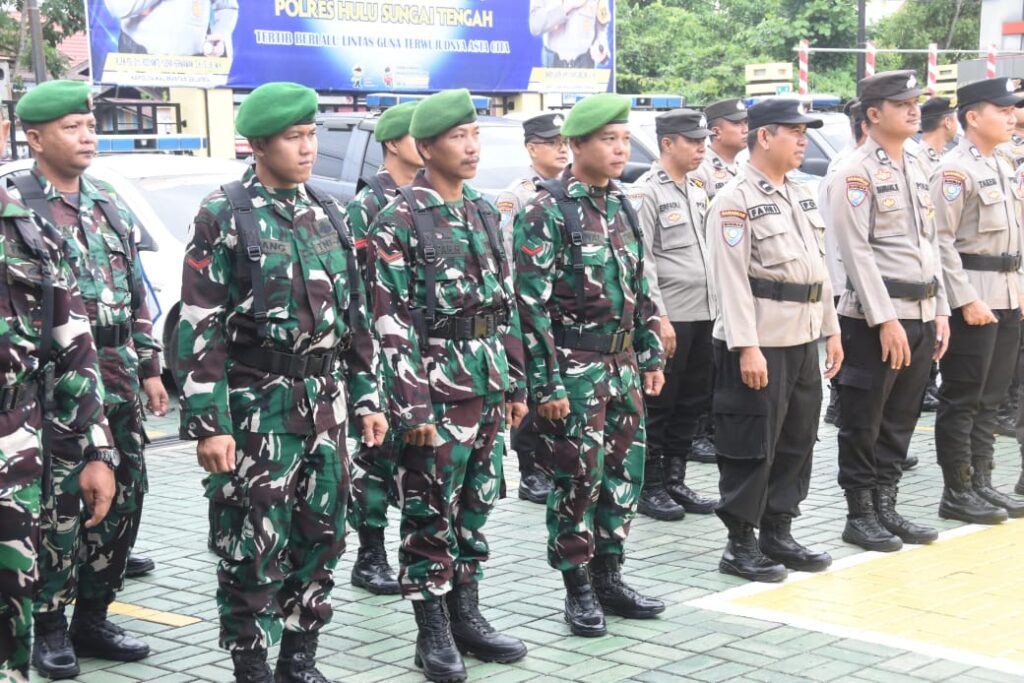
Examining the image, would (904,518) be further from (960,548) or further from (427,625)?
(427,625)

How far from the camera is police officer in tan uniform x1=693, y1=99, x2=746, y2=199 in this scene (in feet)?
28.1

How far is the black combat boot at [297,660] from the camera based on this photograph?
4777mm

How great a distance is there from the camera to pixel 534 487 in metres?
7.84

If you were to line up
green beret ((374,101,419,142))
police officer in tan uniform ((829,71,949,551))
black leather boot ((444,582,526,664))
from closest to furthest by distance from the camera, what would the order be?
black leather boot ((444,582,526,664)) < police officer in tan uniform ((829,71,949,551)) < green beret ((374,101,419,142))

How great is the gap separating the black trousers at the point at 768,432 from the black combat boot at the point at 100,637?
254cm

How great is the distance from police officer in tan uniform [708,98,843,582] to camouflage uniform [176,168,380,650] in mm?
2036

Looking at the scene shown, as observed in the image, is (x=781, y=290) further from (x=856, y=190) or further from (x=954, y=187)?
(x=954, y=187)

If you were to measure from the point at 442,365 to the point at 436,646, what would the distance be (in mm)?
978

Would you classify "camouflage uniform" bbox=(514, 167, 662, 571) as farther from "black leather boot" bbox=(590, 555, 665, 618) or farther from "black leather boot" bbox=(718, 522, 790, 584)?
"black leather boot" bbox=(718, 522, 790, 584)

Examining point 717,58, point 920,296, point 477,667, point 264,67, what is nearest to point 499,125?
point 264,67

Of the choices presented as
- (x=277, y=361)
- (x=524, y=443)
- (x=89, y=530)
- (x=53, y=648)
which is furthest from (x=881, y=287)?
(x=53, y=648)

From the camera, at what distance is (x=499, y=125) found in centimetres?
1366

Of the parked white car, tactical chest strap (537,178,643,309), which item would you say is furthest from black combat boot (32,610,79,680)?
the parked white car

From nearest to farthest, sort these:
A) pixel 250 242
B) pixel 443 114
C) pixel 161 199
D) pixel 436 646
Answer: pixel 250 242 < pixel 436 646 < pixel 443 114 < pixel 161 199
